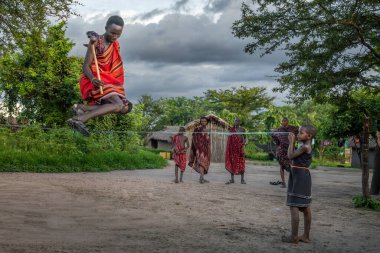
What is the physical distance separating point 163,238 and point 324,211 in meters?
5.12

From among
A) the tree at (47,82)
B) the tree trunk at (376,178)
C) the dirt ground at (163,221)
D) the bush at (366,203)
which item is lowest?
the dirt ground at (163,221)

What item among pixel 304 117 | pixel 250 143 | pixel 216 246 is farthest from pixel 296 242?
pixel 304 117

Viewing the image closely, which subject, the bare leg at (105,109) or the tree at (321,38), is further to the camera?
the tree at (321,38)

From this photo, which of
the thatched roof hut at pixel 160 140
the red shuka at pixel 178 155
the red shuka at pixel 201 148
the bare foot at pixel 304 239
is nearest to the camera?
the bare foot at pixel 304 239

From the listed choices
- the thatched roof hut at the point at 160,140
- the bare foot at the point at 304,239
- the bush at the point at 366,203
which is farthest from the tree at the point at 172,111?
the bare foot at the point at 304,239

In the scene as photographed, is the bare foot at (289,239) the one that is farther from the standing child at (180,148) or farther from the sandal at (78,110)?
the standing child at (180,148)

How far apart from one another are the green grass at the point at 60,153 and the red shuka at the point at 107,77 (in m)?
15.0

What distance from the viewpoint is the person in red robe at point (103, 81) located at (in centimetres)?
379


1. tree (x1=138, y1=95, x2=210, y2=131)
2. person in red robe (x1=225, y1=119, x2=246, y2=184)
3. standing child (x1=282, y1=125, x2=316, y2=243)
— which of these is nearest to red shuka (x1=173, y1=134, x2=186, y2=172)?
person in red robe (x1=225, y1=119, x2=246, y2=184)

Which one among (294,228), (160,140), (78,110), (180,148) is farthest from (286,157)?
(160,140)

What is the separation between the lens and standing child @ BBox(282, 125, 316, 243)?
23.1ft

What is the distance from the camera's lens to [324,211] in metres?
10.6

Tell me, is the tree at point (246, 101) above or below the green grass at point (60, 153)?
above

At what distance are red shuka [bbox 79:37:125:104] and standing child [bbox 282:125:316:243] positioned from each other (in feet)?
12.2
